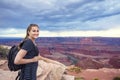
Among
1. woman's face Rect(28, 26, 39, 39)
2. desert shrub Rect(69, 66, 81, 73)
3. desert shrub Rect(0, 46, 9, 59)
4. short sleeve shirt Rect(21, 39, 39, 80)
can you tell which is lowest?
desert shrub Rect(69, 66, 81, 73)

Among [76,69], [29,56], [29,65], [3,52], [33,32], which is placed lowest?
[76,69]

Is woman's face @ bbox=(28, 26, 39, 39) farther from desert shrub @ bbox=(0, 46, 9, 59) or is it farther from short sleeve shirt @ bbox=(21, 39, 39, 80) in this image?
desert shrub @ bbox=(0, 46, 9, 59)

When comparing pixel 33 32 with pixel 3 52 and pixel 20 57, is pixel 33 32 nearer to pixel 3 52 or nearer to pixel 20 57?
pixel 20 57

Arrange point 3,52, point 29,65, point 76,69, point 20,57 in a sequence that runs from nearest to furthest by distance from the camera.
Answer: point 20,57, point 29,65, point 76,69, point 3,52

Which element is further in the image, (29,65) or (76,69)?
(76,69)

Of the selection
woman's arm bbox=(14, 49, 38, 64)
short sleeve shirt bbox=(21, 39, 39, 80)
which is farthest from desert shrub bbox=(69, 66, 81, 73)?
woman's arm bbox=(14, 49, 38, 64)

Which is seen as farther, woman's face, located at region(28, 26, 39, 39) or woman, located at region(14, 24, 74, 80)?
woman's face, located at region(28, 26, 39, 39)

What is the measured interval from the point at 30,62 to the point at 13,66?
192 mm

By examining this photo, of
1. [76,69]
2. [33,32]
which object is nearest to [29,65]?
[33,32]

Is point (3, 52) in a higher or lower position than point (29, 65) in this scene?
lower

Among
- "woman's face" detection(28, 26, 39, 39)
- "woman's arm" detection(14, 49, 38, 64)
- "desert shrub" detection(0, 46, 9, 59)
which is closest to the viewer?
"woman's arm" detection(14, 49, 38, 64)

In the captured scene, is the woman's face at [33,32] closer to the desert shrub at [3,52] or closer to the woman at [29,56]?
the woman at [29,56]

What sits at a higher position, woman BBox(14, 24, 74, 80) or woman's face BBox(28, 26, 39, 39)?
woman's face BBox(28, 26, 39, 39)

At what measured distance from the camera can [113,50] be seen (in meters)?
11.2
